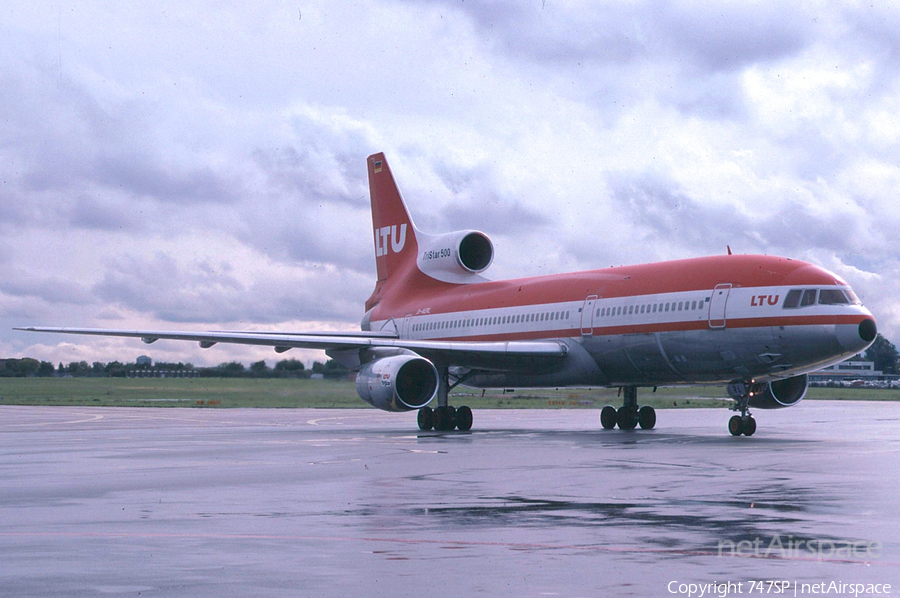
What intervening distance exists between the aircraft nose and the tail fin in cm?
1981

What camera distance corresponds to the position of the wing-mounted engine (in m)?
38.8

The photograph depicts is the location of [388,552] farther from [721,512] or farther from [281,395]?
[281,395]

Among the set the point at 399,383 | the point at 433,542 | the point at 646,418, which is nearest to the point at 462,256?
the point at 646,418

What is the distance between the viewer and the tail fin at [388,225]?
42.9 m

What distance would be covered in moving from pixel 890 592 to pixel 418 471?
1048 cm

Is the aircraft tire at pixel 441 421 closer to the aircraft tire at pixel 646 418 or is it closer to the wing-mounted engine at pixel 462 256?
the aircraft tire at pixel 646 418

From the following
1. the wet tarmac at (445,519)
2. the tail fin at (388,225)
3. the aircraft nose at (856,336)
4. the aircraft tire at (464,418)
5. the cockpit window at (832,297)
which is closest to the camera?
the wet tarmac at (445,519)

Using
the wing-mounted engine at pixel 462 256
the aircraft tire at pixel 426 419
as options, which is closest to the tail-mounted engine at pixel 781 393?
the aircraft tire at pixel 426 419

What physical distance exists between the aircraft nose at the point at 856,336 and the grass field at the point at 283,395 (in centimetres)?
766

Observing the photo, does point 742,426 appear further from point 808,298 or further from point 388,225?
point 388,225

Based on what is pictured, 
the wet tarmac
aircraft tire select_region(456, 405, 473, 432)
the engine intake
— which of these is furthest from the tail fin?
the wet tarmac

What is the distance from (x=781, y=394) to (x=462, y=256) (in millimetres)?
13281

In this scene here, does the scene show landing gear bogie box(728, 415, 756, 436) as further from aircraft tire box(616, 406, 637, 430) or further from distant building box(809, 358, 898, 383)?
distant building box(809, 358, 898, 383)

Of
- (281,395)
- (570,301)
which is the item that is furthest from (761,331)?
(281,395)
